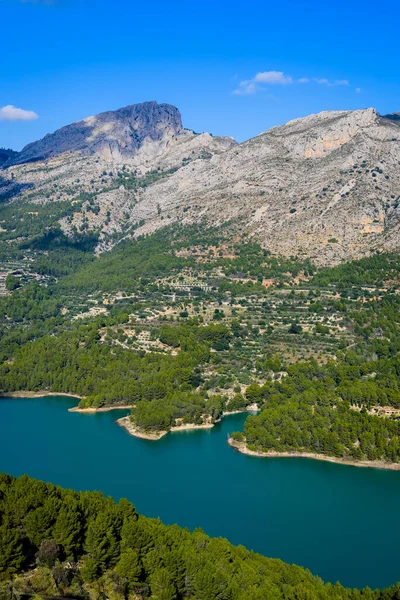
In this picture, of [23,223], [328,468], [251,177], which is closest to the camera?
[328,468]

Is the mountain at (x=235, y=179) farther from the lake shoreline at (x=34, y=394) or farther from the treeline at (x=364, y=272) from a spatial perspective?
the lake shoreline at (x=34, y=394)

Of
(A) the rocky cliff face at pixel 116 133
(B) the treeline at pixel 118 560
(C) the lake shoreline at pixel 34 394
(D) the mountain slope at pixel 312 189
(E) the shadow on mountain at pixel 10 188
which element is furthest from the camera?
(A) the rocky cliff face at pixel 116 133

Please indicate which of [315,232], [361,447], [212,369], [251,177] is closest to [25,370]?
[212,369]

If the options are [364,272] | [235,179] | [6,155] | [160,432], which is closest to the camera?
[160,432]

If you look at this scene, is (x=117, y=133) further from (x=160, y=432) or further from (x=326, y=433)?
(x=326, y=433)

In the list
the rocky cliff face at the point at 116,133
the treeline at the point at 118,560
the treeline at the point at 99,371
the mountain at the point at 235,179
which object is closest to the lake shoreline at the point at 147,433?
the treeline at the point at 99,371

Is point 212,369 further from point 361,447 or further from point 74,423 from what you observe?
point 361,447

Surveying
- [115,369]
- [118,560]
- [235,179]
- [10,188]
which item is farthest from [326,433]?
[10,188]
